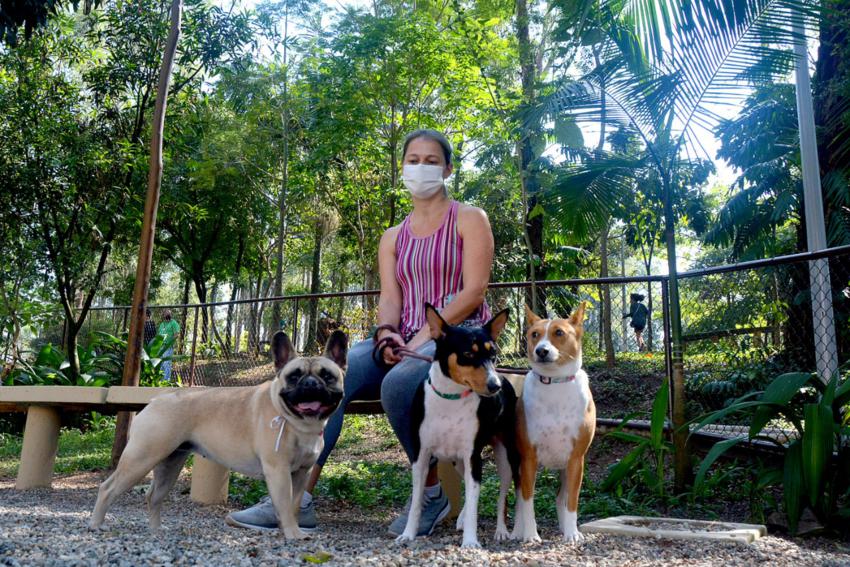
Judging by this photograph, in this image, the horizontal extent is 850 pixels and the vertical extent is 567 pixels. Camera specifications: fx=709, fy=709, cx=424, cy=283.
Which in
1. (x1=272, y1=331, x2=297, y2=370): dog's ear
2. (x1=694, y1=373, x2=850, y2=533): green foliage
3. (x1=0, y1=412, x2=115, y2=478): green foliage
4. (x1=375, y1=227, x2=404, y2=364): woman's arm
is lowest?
(x1=0, y1=412, x2=115, y2=478): green foliage

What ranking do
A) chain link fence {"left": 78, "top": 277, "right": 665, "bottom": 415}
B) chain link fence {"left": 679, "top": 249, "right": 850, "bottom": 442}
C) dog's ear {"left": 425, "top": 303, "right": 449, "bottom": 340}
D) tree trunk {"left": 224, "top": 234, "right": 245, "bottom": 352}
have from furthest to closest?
tree trunk {"left": 224, "top": 234, "right": 245, "bottom": 352} < chain link fence {"left": 78, "top": 277, "right": 665, "bottom": 415} < chain link fence {"left": 679, "top": 249, "right": 850, "bottom": 442} < dog's ear {"left": 425, "top": 303, "right": 449, "bottom": 340}

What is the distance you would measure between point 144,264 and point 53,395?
2061 millimetres

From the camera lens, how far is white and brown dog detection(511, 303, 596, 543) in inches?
133

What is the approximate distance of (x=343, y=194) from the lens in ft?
62.5

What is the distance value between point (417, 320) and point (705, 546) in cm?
182

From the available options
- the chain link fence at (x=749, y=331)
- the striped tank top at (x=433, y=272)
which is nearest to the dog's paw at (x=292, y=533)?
the striped tank top at (x=433, y=272)

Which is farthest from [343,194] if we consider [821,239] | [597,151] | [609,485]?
[609,485]

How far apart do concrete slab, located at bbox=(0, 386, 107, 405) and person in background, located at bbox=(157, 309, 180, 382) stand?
5.69 metres

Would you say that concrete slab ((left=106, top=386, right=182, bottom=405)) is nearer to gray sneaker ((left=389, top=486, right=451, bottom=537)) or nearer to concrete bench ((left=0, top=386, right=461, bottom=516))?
concrete bench ((left=0, top=386, right=461, bottom=516))

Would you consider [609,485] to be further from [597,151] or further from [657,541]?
[597,151]

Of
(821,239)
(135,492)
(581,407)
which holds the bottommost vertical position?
(135,492)

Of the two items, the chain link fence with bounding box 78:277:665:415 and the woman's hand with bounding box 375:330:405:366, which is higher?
the chain link fence with bounding box 78:277:665:415

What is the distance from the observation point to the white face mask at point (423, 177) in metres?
4.07

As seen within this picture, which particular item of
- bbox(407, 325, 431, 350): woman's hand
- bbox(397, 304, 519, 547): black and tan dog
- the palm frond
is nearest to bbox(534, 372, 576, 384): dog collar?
bbox(397, 304, 519, 547): black and tan dog
